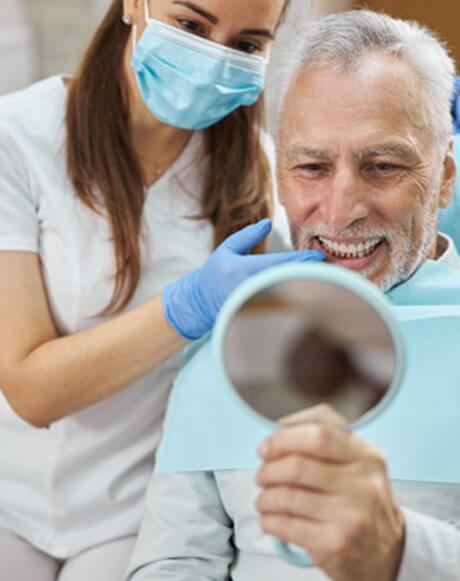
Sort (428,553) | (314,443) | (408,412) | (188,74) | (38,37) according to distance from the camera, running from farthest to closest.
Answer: (38,37), (188,74), (408,412), (428,553), (314,443)

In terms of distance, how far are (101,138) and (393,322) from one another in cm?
107

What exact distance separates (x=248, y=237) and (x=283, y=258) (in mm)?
112

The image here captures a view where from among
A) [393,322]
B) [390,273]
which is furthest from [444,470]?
[393,322]

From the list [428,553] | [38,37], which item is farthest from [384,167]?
[38,37]

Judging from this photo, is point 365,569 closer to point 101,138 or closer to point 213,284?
point 213,284

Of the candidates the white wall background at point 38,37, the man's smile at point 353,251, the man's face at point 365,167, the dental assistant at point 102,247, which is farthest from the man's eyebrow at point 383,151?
the white wall background at point 38,37

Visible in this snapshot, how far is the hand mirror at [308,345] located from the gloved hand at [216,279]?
439 mm

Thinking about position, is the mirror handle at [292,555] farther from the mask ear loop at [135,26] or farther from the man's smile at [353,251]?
the mask ear loop at [135,26]

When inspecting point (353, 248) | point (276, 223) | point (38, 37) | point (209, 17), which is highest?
point (209, 17)

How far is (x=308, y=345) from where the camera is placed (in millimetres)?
798

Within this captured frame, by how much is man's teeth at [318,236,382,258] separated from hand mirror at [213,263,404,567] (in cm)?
48

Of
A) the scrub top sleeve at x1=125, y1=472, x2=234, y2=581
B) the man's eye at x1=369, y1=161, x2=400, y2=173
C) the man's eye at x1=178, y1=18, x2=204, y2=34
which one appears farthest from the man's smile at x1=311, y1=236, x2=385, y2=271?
the man's eye at x1=178, y1=18, x2=204, y2=34

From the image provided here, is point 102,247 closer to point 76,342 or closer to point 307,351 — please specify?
point 76,342

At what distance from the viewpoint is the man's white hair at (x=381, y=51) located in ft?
4.16
